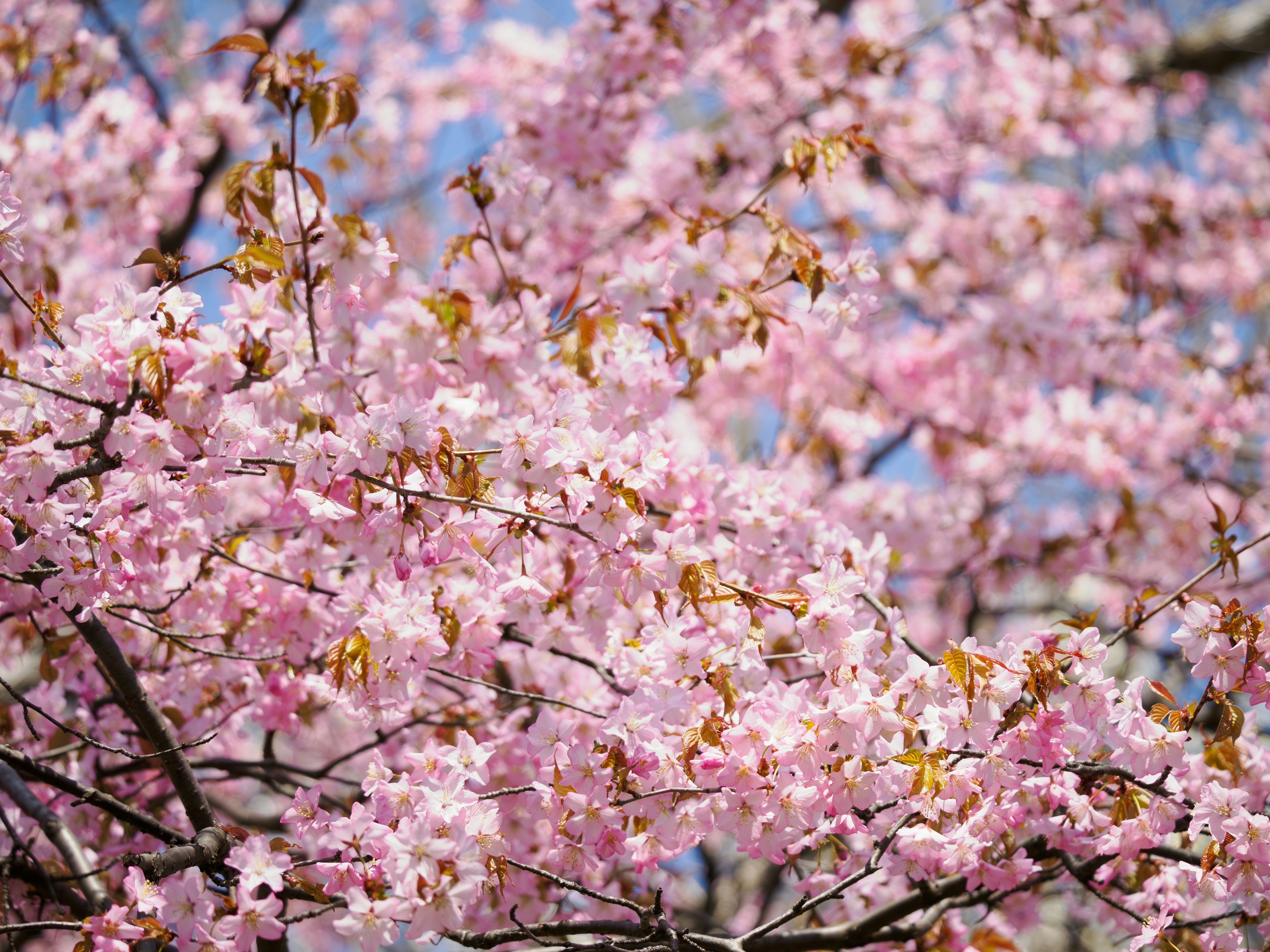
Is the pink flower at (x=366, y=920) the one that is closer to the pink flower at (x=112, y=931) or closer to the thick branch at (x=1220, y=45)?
the pink flower at (x=112, y=931)

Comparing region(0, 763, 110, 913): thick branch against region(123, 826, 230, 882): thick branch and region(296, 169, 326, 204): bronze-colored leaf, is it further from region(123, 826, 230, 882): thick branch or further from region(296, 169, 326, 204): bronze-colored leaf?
region(296, 169, 326, 204): bronze-colored leaf

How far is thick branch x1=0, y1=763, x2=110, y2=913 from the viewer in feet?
6.45

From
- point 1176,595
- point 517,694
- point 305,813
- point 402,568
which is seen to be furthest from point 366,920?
point 1176,595

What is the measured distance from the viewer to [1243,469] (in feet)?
19.8

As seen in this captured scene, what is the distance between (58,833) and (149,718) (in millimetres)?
429

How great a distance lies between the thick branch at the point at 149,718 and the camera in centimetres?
192

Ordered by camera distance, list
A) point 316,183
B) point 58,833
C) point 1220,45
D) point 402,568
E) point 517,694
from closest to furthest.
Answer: point 316,183 < point 402,568 < point 517,694 < point 58,833 < point 1220,45

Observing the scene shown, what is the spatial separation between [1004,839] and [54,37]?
16.7 ft

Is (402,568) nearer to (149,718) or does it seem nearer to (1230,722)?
(149,718)

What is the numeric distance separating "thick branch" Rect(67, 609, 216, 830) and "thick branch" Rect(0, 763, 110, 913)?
247mm

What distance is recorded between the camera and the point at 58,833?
2070mm

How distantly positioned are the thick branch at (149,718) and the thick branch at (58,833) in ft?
0.81

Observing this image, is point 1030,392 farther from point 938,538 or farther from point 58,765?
point 58,765

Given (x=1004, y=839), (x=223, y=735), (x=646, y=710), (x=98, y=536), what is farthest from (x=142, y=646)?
(x=1004, y=839)
